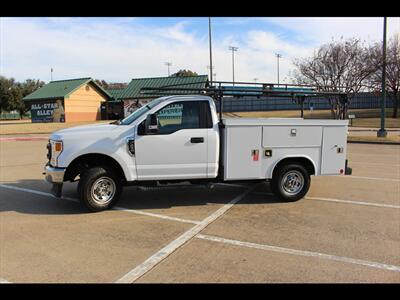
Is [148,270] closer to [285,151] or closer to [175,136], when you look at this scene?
[175,136]

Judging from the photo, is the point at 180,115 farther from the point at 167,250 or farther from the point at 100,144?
the point at 167,250

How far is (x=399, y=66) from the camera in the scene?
41719 mm

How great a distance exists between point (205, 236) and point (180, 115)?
2.61 m

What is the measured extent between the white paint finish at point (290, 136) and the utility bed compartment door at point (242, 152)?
0.18 m

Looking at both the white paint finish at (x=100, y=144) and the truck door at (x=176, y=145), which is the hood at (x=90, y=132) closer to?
the white paint finish at (x=100, y=144)

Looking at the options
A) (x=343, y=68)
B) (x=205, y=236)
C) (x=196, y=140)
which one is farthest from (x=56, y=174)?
(x=343, y=68)

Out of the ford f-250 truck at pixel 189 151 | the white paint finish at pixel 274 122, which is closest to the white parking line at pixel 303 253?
the ford f-250 truck at pixel 189 151

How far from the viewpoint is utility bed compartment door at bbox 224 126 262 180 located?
23.5 feet

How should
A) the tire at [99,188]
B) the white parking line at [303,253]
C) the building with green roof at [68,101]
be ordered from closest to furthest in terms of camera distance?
the white parking line at [303,253], the tire at [99,188], the building with green roof at [68,101]

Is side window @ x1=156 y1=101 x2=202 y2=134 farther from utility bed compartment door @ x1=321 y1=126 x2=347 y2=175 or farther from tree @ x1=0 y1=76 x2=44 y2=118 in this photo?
tree @ x1=0 y1=76 x2=44 y2=118

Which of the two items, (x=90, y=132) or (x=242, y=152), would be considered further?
(x=242, y=152)

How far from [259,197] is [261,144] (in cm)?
123

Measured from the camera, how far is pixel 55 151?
6707 mm

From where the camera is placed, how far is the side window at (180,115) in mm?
7070
